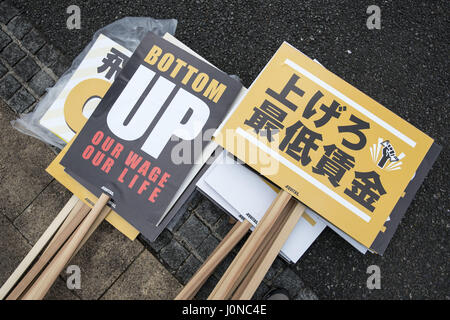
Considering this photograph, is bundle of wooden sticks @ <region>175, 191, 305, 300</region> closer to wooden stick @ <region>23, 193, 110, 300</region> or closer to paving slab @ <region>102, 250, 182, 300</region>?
paving slab @ <region>102, 250, 182, 300</region>

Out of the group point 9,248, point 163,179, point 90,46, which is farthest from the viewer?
point 90,46

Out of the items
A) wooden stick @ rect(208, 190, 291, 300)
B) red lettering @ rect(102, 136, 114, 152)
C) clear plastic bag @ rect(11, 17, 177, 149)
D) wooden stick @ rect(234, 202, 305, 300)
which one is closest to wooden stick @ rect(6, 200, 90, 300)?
red lettering @ rect(102, 136, 114, 152)

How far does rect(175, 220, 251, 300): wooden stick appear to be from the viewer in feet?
5.66

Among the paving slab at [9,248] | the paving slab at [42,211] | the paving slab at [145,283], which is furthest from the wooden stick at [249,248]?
the paving slab at [9,248]

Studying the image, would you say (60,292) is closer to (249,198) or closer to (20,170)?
(20,170)

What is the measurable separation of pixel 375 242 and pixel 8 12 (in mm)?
2739

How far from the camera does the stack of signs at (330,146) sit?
1.77 meters

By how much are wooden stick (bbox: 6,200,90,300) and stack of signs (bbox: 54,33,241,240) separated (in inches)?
6.1

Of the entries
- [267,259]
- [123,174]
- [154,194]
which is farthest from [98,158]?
[267,259]

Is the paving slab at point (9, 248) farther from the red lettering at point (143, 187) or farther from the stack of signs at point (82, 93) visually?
the red lettering at point (143, 187)

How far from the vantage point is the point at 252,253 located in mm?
1675

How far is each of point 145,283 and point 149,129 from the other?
36.9 inches

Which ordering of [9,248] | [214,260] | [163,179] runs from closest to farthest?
1. [214,260]
2. [163,179]
3. [9,248]

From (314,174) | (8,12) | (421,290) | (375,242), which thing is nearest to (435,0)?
(314,174)
